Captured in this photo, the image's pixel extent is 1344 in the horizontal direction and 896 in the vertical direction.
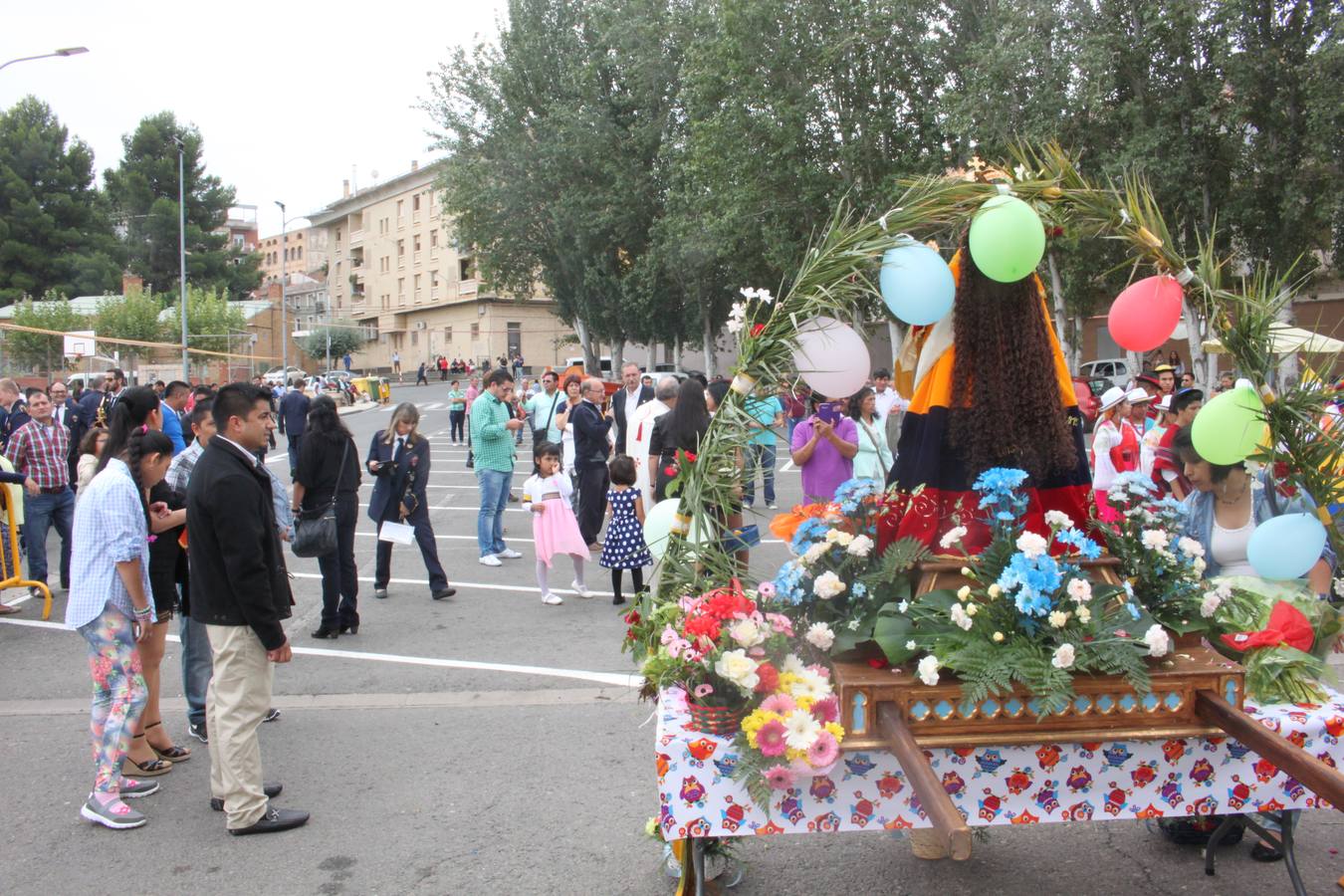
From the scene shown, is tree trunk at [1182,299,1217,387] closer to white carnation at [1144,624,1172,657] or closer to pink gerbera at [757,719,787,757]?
white carnation at [1144,624,1172,657]

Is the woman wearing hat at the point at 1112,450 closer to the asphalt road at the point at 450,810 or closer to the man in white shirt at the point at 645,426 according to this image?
the man in white shirt at the point at 645,426

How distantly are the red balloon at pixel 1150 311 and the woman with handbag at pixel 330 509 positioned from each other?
556 cm

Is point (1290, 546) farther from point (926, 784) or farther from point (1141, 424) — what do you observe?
point (1141, 424)

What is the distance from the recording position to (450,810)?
471 centimetres

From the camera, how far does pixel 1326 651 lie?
3.80 metres

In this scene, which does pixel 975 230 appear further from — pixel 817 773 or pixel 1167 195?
pixel 1167 195

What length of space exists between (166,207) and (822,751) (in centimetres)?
7610

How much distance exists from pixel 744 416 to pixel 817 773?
1432 millimetres

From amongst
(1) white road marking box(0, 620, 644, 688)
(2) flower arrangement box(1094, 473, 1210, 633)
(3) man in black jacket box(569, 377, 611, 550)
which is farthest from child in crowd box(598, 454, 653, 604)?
(2) flower arrangement box(1094, 473, 1210, 633)

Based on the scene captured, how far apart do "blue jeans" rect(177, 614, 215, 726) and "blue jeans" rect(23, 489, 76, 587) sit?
4640 millimetres

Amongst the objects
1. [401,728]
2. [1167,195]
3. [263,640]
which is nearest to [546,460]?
[401,728]

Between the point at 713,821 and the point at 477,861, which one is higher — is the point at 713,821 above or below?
above

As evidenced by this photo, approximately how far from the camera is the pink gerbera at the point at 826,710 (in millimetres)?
3166

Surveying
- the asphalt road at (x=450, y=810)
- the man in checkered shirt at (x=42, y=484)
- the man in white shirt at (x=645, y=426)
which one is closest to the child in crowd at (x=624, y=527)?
the man in white shirt at (x=645, y=426)
